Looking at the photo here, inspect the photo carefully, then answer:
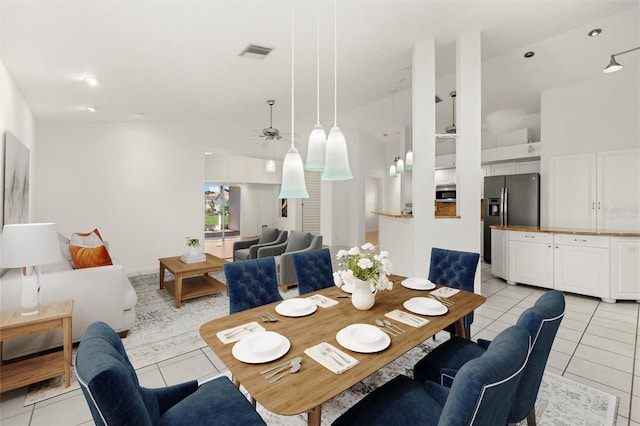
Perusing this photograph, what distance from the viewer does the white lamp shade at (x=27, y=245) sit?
6.59ft

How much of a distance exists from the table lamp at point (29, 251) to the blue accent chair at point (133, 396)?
147 cm

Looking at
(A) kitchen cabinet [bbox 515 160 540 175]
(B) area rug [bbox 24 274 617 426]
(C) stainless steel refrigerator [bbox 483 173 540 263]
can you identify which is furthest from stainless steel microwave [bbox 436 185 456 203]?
(B) area rug [bbox 24 274 617 426]

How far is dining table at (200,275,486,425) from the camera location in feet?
3.43

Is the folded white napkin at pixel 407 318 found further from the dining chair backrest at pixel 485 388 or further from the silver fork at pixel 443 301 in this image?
the dining chair backrest at pixel 485 388

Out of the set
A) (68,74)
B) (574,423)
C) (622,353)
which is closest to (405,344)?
(574,423)

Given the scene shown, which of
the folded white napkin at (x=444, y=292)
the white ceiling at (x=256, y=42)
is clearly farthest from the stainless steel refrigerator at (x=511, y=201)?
the folded white napkin at (x=444, y=292)

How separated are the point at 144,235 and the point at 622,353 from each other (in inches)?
281

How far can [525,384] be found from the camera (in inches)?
51.7

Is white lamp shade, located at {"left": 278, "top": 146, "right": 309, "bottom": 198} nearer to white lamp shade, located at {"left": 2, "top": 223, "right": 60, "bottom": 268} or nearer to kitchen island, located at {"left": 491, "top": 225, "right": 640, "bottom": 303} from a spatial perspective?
white lamp shade, located at {"left": 2, "top": 223, "right": 60, "bottom": 268}

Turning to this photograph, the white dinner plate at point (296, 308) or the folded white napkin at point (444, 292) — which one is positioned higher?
the folded white napkin at point (444, 292)

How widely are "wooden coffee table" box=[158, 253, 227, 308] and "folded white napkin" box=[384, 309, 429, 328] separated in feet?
9.63

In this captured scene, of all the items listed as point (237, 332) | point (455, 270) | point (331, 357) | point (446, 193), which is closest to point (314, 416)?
point (331, 357)

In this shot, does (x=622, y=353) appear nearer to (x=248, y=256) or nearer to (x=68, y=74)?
(x=248, y=256)

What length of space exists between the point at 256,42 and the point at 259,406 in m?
3.38
